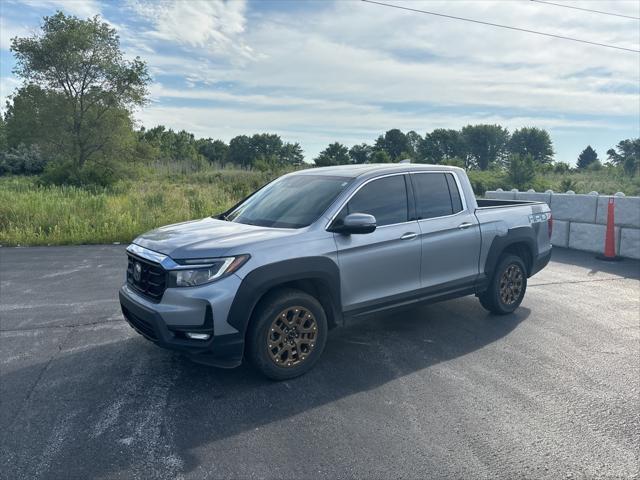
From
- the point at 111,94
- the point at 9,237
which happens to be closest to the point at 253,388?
the point at 9,237

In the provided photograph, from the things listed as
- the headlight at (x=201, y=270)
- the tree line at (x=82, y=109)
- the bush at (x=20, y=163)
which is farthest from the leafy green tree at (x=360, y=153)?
the headlight at (x=201, y=270)

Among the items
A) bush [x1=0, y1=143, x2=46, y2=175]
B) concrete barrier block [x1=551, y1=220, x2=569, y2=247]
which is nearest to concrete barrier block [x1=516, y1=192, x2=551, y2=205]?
concrete barrier block [x1=551, y1=220, x2=569, y2=247]

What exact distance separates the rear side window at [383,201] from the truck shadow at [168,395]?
133 centimetres

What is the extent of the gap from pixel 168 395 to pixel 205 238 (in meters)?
1.31

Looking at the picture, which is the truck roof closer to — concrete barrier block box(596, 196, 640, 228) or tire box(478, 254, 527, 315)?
tire box(478, 254, 527, 315)

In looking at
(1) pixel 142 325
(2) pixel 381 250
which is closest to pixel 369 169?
(2) pixel 381 250

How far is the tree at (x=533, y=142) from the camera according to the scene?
65.4 metres

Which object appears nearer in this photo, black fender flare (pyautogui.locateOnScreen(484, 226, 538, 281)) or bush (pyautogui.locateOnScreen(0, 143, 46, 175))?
black fender flare (pyautogui.locateOnScreen(484, 226, 538, 281))

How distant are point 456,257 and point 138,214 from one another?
1005cm

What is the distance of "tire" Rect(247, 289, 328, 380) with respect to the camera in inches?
158

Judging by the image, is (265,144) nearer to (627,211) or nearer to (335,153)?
(335,153)

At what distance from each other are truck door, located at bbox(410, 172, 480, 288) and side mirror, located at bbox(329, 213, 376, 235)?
0.90 metres

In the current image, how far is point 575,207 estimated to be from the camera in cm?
1084

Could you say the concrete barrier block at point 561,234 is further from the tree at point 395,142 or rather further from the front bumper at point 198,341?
the tree at point 395,142
